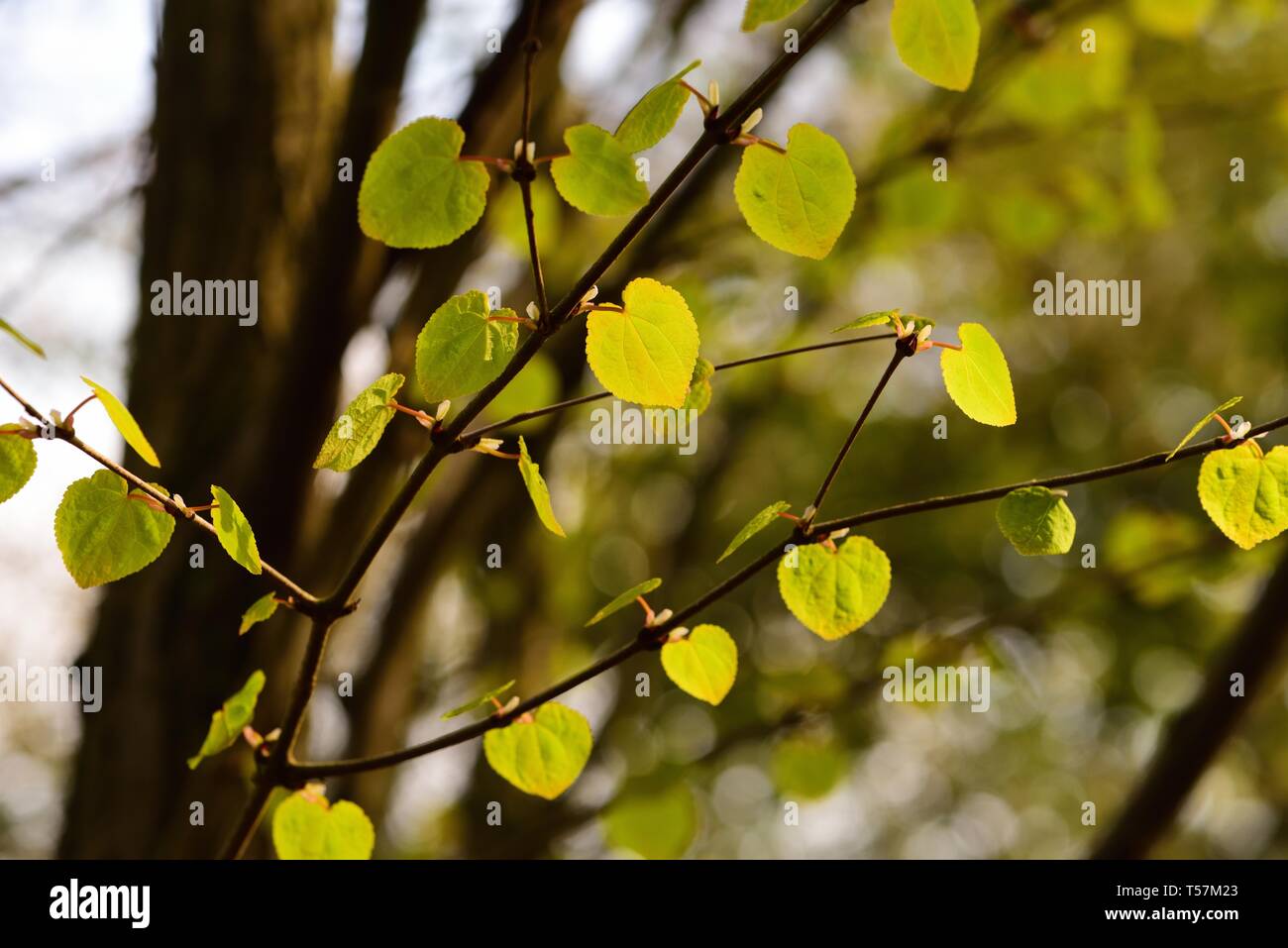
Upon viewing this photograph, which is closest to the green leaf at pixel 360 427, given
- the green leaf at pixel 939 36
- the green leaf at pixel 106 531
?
the green leaf at pixel 106 531

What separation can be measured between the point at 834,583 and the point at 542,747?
12.4 inches

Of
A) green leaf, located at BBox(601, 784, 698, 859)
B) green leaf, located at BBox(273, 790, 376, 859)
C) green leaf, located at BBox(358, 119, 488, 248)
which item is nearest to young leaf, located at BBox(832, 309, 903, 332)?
green leaf, located at BBox(358, 119, 488, 248)

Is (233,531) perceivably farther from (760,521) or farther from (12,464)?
(760,521)

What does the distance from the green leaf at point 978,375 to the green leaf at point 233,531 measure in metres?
0.54

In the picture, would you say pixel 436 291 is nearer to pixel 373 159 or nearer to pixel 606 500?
pixel 373 159

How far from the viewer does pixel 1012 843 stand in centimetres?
643

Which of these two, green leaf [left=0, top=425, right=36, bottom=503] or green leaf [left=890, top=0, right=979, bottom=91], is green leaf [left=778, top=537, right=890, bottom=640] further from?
green leaf [left=0, top=425, right=36, bottom=503]

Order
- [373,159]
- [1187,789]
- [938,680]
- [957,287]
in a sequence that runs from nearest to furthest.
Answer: [373,159]
[1187,789]
[938,680]
[957,287]

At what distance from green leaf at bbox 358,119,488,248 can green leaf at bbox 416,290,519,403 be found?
82mm

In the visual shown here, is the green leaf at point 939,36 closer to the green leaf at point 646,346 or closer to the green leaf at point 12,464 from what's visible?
the green leaf at point 646,346

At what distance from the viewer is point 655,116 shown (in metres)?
0.70
